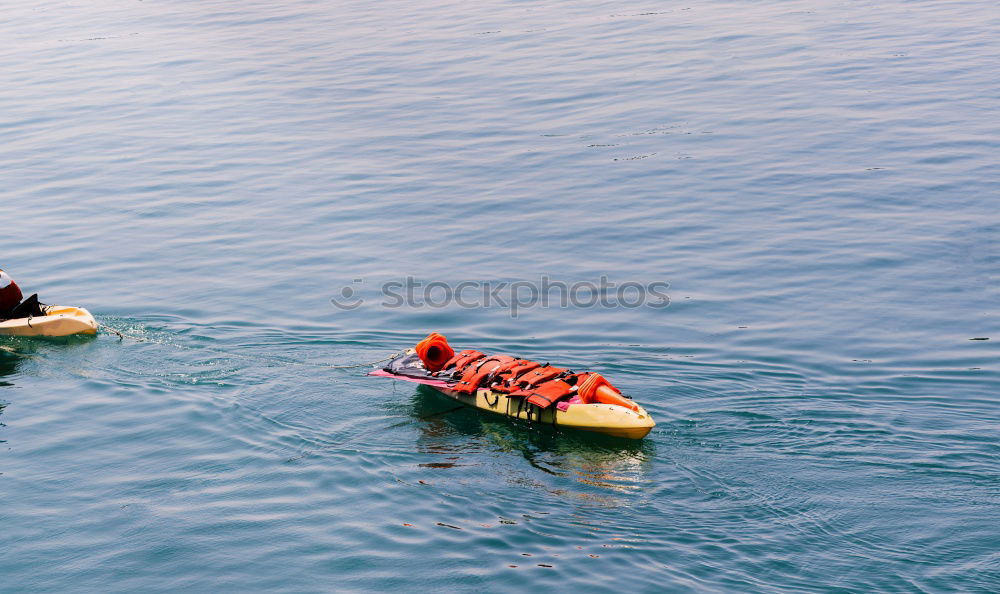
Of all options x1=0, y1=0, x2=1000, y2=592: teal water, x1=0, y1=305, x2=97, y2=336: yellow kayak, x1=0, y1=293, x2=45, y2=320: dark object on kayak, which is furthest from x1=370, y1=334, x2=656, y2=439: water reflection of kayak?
x1=0, y1=293, x2=45, y2=320: dark object on kayak

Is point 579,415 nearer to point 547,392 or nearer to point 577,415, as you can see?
point 577,415

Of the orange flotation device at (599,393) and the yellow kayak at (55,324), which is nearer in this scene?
the orange flotation device at (599,393)

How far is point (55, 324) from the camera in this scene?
22.9 m

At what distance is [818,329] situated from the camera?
2155 cm

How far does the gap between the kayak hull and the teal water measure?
0.91ft

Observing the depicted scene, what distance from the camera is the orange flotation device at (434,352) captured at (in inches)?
763

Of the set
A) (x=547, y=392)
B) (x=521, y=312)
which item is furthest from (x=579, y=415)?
(x=521, y=312)

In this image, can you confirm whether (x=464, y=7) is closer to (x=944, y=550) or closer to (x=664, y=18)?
(x=664, y=18)

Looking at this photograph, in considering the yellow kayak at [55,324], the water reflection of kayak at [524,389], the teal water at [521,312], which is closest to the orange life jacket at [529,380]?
the water reflection of kayak at [524,389]

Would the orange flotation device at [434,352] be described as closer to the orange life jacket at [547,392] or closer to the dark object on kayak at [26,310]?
the orange life jacket at [547,392]

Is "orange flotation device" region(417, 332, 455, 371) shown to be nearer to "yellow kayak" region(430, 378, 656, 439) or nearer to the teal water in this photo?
the teal water

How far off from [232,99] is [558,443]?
3097 cm

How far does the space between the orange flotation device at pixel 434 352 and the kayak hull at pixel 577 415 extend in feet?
2.88

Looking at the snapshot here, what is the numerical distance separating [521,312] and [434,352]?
4619 mm
